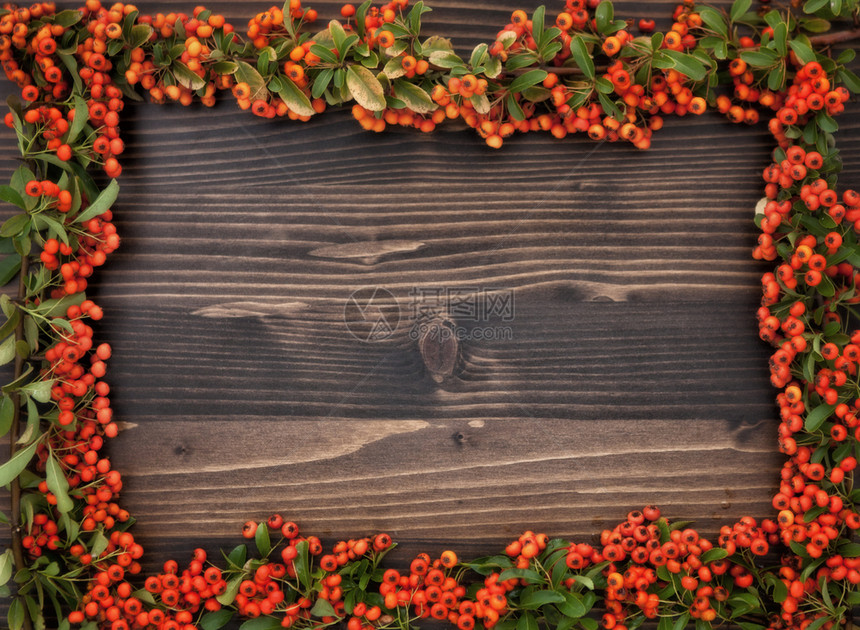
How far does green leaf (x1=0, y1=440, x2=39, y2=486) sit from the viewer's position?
1.15m

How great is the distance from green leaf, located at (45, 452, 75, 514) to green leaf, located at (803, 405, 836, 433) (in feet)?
5.10

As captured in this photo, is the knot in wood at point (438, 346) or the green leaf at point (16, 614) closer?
the green leaf at point (16, 614)

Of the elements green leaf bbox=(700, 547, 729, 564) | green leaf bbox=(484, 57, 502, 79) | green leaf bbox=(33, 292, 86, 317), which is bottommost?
green leaf bbox=(700, 547, 729, 564)

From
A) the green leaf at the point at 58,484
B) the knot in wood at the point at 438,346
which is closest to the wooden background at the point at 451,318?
the knot in wood at the point at 438,346

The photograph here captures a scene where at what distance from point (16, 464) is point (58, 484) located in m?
0.09

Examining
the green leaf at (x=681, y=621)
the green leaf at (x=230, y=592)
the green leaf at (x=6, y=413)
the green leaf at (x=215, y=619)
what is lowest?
the green leaf at (x=215, y=619)

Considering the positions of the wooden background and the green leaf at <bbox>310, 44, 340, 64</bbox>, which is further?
the wooden background

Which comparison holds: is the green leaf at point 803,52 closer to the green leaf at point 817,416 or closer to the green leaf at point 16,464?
the green leaf at point 817,416

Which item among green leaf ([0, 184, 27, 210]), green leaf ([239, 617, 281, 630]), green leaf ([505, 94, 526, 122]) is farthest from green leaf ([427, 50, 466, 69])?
green leaf ([239, 617, 281, 630])

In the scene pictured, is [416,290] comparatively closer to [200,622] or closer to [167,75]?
[167,75]

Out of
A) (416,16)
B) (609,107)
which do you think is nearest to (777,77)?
(609,107)

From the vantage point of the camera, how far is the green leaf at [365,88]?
47.6 inches

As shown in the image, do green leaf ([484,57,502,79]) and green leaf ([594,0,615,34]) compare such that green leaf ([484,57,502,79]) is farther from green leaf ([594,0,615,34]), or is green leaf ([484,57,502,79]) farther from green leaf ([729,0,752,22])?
green leaf ([729,0,752,22])

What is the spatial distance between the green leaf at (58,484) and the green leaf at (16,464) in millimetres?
42
